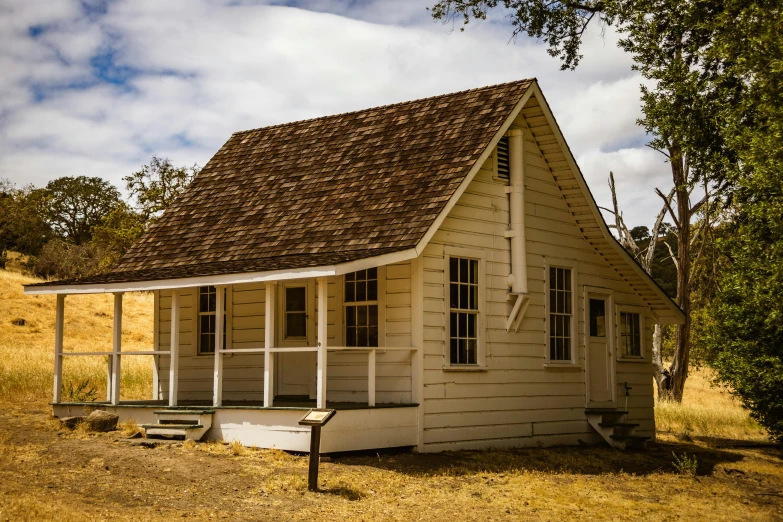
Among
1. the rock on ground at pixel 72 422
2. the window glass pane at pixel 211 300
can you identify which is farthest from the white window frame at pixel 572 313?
the rock on ground at pixel 72 422

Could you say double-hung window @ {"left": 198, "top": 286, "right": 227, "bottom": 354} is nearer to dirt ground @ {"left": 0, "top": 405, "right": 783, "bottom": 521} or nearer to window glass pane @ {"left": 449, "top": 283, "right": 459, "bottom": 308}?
dirt ground @ {"left": 0, "top": 405, "right": 783, "bottom": 521}

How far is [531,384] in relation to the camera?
55.6ft

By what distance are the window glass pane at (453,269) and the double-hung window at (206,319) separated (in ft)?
16.2

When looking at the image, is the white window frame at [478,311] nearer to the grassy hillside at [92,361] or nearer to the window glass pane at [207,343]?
the window glass pane at [207,343]

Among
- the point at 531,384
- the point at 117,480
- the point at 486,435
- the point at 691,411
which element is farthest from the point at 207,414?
the point at 691,411

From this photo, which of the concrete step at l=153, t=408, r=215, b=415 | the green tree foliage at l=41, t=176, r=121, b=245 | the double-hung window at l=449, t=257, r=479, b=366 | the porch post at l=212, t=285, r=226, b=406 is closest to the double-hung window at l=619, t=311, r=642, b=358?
the double-hung window at l=449, t=257, r=479, b=366

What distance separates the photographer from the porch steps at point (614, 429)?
18.0 m

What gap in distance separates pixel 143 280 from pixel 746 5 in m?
10.7

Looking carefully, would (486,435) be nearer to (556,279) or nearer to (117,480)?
(556,279)

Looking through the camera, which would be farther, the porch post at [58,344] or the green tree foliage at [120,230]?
the green tree foliage at [120,230]

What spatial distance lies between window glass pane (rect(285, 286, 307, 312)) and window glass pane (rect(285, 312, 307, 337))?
9 centimetres

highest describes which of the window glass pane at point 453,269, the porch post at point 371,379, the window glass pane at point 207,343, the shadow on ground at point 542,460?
the window glass pane at point 453,269

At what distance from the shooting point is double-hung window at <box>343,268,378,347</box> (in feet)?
50.4

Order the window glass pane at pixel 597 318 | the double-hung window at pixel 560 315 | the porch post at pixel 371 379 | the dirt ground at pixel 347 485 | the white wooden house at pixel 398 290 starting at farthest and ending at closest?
the window glass pane at pixel 597 318 < the double-hung window at pixel 560 315 < the white wooden house at pixel 398 290 < the porch post at pixel 371 379 < the dirt ground at pixel 347 485
